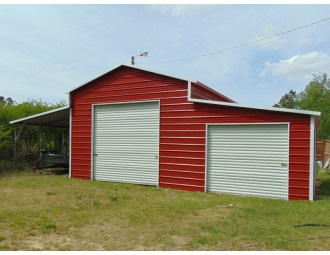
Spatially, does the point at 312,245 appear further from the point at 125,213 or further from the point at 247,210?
the point at 125,213

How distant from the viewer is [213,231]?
5.40 meters

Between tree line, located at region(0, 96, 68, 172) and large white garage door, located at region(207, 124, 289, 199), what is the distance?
901 centimetres

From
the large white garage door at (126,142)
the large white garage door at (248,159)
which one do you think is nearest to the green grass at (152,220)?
the large white garage door at (248,159)

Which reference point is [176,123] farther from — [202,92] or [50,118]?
[50,118]

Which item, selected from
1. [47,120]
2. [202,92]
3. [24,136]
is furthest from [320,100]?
[24,136]

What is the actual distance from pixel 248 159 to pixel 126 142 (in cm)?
431

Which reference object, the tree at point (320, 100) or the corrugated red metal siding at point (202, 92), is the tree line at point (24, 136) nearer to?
the corrugated red metal siding at point (202, 92)

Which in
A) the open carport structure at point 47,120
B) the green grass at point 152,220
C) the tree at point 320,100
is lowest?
the green grass at point 152,220

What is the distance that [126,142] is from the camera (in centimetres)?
1134

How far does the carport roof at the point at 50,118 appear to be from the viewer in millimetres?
12849

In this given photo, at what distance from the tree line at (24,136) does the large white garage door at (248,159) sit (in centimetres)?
901

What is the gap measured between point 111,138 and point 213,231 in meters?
6.96

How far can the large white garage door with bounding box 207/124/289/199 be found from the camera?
8.66 metres

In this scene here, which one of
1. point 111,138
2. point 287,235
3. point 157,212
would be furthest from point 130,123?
point 287,235
